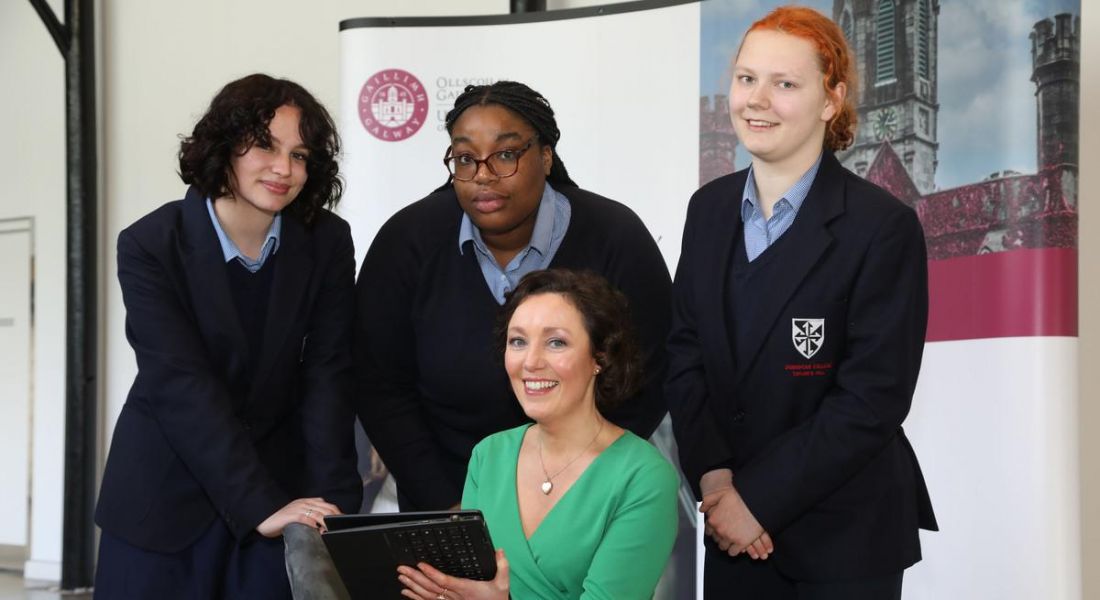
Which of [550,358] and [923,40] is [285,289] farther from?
[923,40]

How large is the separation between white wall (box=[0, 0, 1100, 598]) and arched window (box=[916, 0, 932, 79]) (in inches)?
92.7

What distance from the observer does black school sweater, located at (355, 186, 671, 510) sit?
2527 millimetres

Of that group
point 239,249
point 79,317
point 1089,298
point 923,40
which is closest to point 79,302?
point 79,317

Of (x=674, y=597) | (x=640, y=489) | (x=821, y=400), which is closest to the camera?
(x=640, y=489)

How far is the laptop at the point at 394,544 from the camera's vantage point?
65.2 inches

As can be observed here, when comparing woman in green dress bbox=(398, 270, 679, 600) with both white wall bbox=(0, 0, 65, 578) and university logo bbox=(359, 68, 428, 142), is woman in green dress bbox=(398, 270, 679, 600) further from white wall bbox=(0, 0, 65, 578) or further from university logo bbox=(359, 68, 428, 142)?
white wall bbox=(0, 0, 65, 578)

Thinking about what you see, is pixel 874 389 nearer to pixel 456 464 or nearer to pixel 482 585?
pixel 482 585

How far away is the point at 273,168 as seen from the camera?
7.56 ft

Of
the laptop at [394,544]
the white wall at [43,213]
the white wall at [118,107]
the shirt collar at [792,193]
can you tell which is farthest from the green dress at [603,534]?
the white wall at [43,213]

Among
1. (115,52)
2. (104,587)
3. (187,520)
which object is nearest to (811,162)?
(187,520)

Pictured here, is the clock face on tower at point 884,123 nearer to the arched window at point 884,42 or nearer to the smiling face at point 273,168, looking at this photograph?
the arched window at point 884,42

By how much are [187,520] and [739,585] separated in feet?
3.39

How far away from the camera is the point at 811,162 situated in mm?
2176

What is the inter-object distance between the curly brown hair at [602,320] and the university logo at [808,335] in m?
0.29
